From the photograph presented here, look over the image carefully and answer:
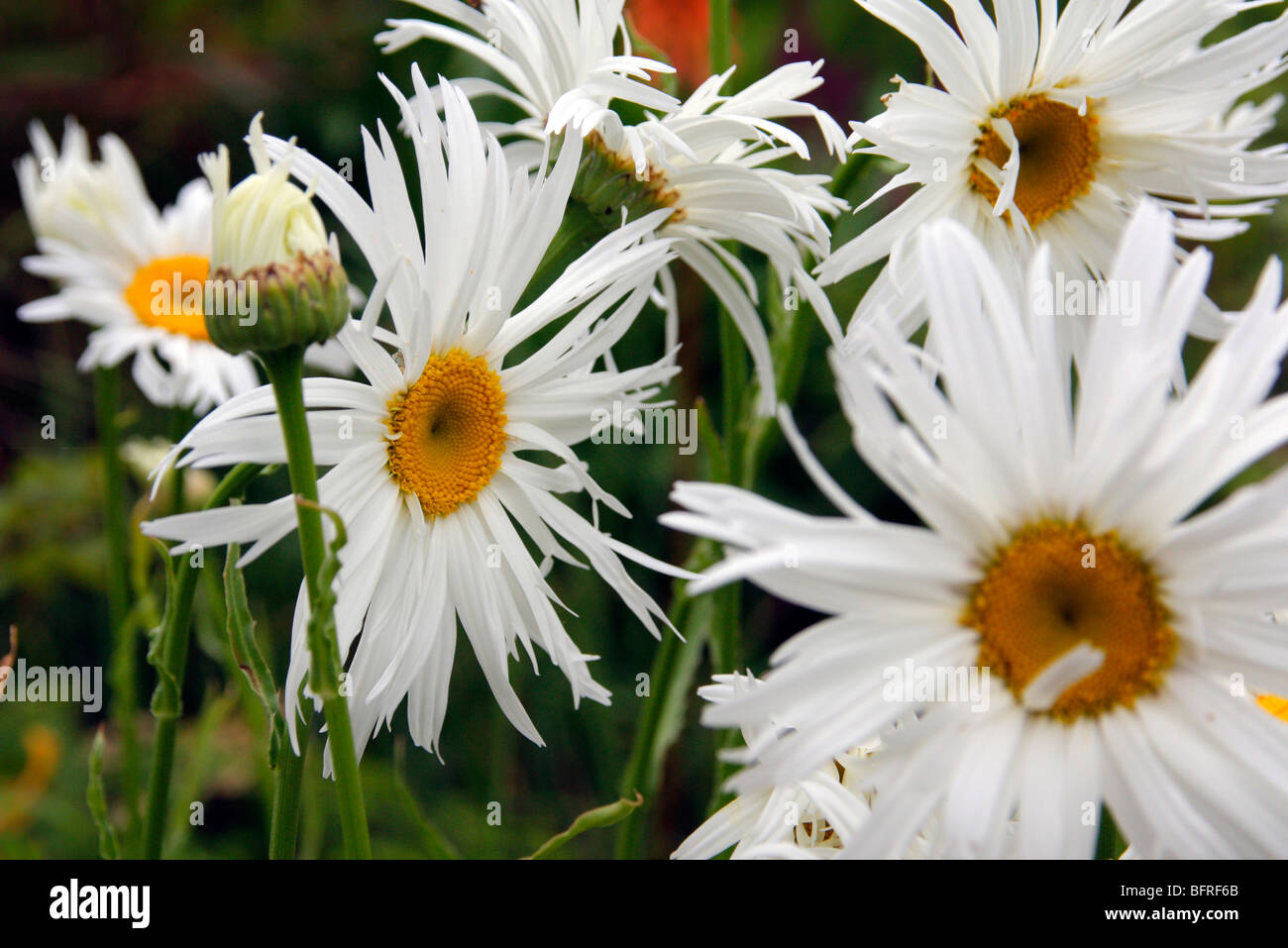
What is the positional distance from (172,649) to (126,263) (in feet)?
2.28

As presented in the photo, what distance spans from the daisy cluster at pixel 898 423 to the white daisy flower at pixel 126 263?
0.36 m

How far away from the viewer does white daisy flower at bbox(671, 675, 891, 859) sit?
0.39 meters

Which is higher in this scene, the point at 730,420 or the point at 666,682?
the point at 730,420

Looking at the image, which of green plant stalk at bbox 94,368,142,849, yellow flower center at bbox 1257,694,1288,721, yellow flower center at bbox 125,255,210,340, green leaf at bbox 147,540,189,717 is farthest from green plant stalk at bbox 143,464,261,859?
yellow flower center at bbox 125,255,210,340

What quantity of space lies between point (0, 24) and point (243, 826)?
4.11 feet

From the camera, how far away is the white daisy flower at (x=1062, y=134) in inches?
18.4

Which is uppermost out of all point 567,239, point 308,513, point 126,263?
point 126,263

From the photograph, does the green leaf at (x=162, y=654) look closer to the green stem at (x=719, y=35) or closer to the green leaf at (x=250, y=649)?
the green leaf at (x=250, y=649)

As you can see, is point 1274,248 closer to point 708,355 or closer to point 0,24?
point 708,355

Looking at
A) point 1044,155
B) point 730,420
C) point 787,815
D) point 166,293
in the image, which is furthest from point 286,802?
point 166,293

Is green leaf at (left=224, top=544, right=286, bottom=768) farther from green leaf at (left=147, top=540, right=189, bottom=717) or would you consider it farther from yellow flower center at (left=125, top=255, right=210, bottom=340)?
yellow flower center at (left=125, top=255, right=210, bottom=340)

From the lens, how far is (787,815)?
40cm

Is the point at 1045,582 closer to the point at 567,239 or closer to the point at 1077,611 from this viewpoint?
the point at 1077,611
